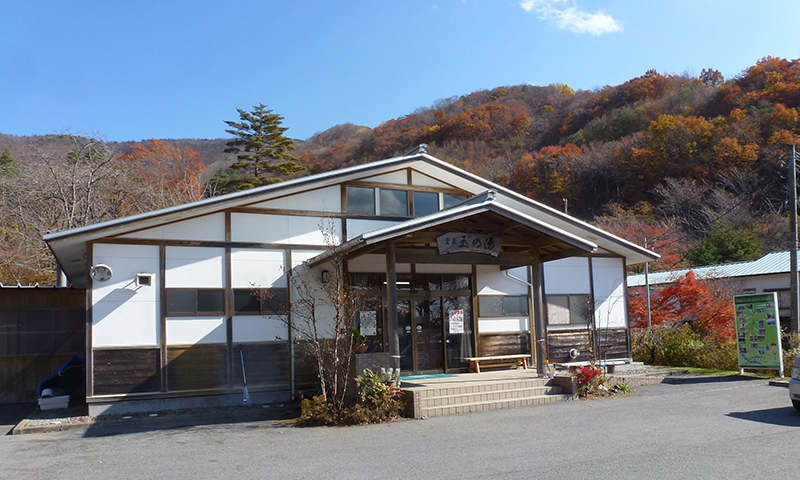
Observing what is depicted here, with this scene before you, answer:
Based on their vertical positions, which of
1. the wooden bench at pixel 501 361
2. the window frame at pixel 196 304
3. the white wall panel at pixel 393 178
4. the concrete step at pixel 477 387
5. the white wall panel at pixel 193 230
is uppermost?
the white wall panel at pixel 393 178

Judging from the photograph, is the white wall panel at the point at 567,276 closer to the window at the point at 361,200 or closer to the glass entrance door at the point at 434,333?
the glass entrance door at the point at 434,333

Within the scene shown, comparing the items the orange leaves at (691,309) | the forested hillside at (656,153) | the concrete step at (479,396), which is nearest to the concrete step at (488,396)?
the concrete step at (479,396)

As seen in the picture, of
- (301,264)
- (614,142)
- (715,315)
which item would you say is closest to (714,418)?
(301,264)

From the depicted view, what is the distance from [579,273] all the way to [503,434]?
8.58 metres

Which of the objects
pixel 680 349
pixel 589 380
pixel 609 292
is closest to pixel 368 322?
pixel 589 380

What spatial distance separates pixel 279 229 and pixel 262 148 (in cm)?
3149

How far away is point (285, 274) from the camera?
13.7 m

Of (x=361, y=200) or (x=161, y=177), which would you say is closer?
(x=361, y=200)

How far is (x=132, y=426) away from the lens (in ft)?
37.0

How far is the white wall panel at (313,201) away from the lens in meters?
13.9

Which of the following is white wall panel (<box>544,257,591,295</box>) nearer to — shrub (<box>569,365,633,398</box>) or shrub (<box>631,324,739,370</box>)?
shrub (<box>569,365,633,398</box>)

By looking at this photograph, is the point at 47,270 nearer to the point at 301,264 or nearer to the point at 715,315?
the point at 301,264

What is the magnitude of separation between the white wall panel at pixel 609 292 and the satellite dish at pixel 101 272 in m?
11.8

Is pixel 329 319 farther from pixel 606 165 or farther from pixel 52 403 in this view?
pixel 606 165
